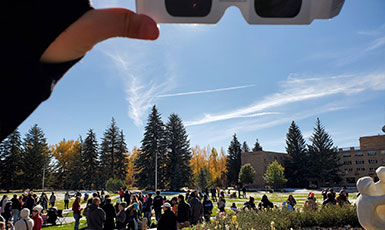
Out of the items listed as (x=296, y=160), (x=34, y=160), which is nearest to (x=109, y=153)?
(x=34, y=160)

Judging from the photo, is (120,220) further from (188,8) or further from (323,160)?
(323,160)

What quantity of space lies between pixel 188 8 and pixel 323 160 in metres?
66.2

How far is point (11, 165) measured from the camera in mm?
50500

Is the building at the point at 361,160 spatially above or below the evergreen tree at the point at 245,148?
below

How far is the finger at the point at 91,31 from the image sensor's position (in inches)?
24.7

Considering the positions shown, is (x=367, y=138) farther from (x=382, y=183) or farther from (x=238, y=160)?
(x=382, y=183)

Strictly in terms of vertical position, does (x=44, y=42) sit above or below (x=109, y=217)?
above

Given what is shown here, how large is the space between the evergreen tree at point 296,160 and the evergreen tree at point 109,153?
40.2 m

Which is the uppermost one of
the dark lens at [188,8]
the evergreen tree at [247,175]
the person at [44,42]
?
the dark lens at [188,8]

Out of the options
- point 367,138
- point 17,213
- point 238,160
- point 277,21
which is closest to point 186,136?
point 238,160

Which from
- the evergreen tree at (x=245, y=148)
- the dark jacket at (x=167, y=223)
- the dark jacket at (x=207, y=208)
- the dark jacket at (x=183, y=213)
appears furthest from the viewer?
the evergreen tree at (x=245, y=148)

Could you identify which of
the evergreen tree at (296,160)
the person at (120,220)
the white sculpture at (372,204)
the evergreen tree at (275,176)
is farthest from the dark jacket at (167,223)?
the evergreen tree at (296,160)

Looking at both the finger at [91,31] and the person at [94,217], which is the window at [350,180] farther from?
the finger at [91,31]

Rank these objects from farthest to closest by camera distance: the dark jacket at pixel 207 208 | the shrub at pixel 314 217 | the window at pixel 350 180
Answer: the window at pixel 350 180 < the dark jacket at pixel 207 208 < the shrub at pixel 314 217
